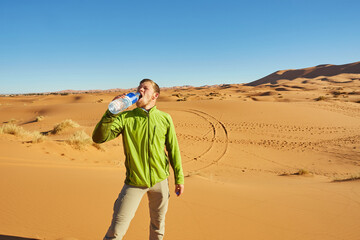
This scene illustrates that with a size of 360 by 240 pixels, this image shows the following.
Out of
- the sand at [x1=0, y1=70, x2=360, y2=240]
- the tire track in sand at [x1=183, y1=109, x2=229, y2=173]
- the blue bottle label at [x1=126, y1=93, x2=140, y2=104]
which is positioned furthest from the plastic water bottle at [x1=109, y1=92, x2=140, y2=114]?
the tire track in sand at [x1=183, y1=109, x2=229, y2=173]

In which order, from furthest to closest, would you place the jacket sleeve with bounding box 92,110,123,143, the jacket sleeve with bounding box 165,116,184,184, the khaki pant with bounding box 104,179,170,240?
the jacket sleeve with bounding box 165,116,184,184
the khaki pant with bounding box 104,179,170,240
the jacket sleeve with bounding box 92,110,123,143

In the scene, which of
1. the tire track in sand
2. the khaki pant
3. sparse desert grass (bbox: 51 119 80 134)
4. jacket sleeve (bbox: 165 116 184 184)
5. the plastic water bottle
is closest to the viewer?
the plastic water bottle

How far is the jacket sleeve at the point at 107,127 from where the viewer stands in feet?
5.45

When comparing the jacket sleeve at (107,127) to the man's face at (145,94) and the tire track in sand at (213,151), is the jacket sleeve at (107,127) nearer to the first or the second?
the man's face at (145,94)

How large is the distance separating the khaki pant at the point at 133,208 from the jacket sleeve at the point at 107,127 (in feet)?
1.57

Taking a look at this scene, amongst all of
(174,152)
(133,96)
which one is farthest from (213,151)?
(133,96)

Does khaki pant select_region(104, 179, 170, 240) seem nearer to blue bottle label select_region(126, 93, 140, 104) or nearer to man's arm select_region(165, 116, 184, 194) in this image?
man's arm select_region(165, 116, 184, 194)

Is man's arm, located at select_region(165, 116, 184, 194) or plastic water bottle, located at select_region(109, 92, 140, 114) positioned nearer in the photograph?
plastic water bottle, located at select_region(109, 92, 140, 114)

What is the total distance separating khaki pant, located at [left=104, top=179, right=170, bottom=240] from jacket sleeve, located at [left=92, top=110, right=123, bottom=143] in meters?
0.48

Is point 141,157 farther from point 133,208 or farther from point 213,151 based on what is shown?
point 213,151

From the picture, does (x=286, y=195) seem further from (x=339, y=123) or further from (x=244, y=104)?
(x=244, y=104)

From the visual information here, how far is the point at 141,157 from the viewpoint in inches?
74.0

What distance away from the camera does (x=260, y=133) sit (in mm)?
12945

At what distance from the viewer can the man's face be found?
6.22 feet
